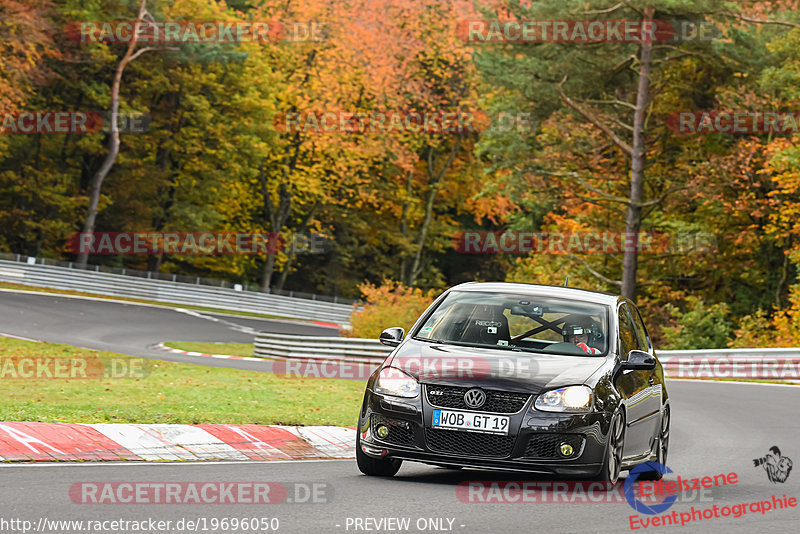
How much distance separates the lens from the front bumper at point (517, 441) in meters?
9.05

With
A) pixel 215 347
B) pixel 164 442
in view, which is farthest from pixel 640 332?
pixel 215 347

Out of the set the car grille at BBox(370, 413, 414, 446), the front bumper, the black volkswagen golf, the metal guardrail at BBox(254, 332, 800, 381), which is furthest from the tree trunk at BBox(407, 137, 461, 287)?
the front bumper

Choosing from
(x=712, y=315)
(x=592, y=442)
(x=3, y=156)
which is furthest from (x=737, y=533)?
(x=3, y=156)

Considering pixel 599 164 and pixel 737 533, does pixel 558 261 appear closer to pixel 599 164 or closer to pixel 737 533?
pixel 599 164

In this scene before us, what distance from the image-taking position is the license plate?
9.06m

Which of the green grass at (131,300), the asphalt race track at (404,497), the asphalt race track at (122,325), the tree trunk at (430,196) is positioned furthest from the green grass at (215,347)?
the tree trunk at (430,196)

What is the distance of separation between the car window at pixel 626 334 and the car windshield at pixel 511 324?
0.62 feet

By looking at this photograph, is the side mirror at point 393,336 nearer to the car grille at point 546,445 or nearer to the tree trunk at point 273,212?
the car grille at point 546,445

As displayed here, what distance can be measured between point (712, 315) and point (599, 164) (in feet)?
38.0

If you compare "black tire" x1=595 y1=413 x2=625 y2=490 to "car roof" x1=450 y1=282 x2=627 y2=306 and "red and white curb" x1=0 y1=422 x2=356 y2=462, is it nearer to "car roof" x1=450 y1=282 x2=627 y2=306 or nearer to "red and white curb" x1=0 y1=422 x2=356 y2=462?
"car roof" x1=450 y1=282 x2=627 y2=306

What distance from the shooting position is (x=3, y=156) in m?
58.3

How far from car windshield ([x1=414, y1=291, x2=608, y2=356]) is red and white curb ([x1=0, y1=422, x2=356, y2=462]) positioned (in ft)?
7.66

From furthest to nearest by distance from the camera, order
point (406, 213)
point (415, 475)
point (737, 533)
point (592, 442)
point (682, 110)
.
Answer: point (406, 213), point (682, 110), point (415, 475), point (592, 442), point (737, 533)

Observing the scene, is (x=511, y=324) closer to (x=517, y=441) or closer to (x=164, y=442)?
(x=517, y=441)
